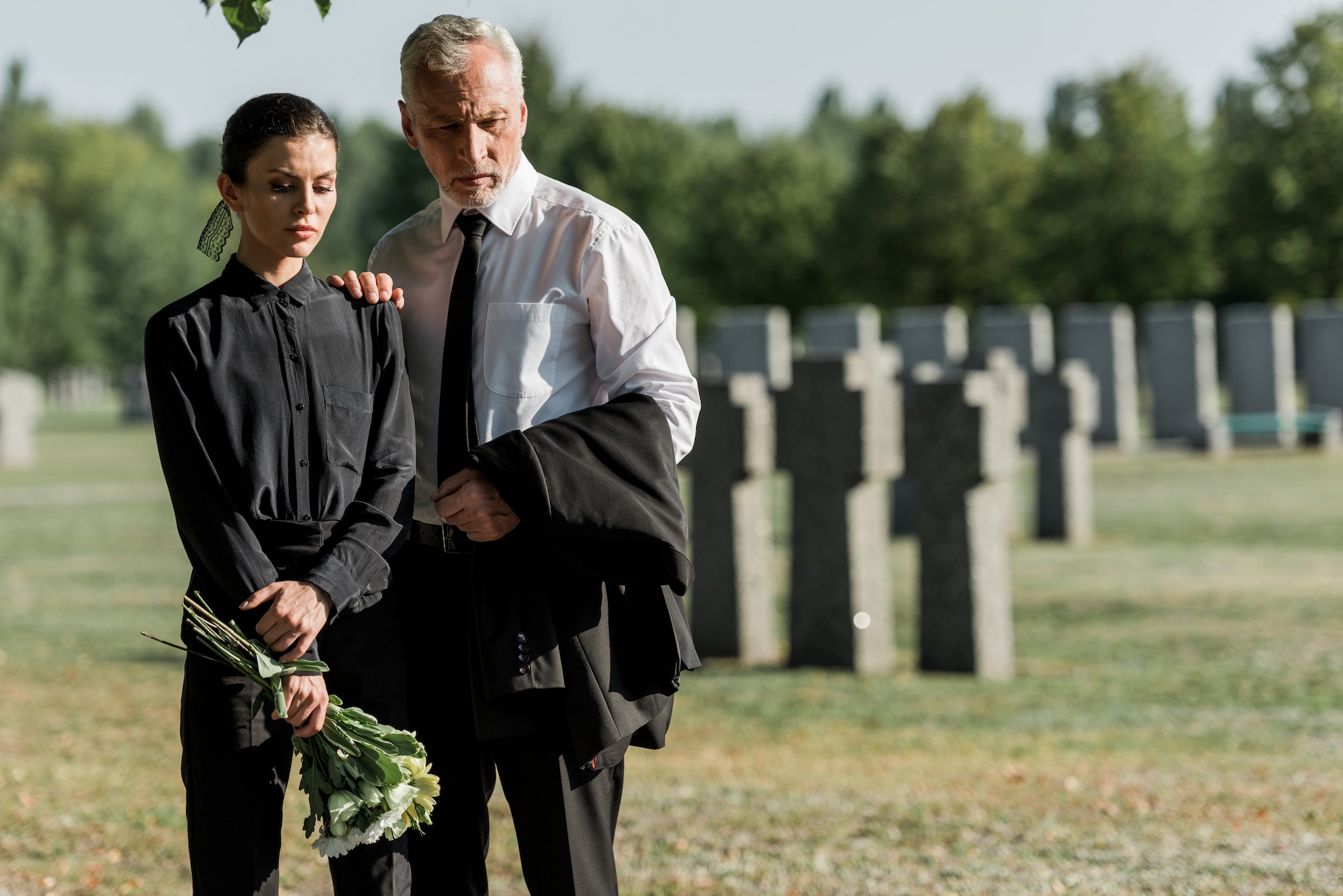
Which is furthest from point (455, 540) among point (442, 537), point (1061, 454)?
point (1061, 454)

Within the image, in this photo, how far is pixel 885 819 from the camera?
516cm

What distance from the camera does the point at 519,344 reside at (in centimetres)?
298

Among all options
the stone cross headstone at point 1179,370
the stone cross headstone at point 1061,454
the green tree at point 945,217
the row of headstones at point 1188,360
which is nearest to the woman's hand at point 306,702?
the stone cross headstone at point 1061,454

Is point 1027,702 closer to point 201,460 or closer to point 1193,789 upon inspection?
point 1193,789

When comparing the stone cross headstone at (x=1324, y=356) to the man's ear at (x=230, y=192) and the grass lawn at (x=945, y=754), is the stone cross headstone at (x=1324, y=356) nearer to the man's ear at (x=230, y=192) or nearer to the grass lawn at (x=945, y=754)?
the grass lawn at (x=945, y=754)

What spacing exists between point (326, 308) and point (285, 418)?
233 millimetres

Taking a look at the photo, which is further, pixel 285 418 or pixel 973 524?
pixel 973 524

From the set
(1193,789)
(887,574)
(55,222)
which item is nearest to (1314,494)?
(887,574)

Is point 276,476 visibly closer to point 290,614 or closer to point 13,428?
point 290,614

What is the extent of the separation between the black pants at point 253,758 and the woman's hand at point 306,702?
106 millimetres

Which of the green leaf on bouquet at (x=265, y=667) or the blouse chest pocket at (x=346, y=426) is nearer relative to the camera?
the green leaf on bouquet at (x=265, y=667)

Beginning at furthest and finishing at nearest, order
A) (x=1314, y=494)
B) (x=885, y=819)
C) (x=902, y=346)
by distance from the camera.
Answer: (x=902, y=346) < (x=1314, y=494) < (x=885, y=819)

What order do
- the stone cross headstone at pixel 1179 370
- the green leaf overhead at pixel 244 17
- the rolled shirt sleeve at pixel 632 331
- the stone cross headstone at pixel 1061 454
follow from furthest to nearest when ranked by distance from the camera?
the stone cross headstone at pixel 1179 370 → the stone cross headstone at pixel 1061 454 → the green leaf overhead at pixel 244 17 → the rolled shirt sleeve at pixel 632 331

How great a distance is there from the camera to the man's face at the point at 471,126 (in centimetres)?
290
